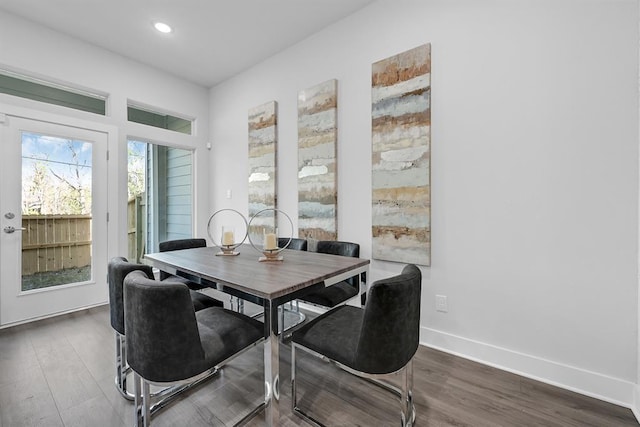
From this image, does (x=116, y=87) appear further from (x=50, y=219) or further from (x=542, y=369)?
(x=542, y=369)

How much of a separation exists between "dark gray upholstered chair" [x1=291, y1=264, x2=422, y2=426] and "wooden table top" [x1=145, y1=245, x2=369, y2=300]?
1.01ft

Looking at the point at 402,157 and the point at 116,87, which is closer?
the point at 402,157

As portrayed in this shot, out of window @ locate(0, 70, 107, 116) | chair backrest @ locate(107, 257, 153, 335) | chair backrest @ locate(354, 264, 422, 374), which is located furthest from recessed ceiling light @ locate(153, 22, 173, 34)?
chair backrest @ locate(354, 264, 422, 374)

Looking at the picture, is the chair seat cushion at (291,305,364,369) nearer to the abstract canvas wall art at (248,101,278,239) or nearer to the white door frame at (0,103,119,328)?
the abstract canvas wall art at (248,101,278,239)

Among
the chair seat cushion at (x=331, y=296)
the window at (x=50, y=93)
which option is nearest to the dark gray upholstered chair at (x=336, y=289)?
the chair seat cushion at (x=331, y=296)

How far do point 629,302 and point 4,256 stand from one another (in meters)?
4.89

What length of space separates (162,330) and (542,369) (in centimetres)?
227

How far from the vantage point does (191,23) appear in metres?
2.91

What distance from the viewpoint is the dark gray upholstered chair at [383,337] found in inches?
45.8

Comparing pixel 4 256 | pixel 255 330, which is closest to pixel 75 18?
pixel 4 256

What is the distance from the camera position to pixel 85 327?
8.93ft

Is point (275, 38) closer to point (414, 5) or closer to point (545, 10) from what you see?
point (414, 5)

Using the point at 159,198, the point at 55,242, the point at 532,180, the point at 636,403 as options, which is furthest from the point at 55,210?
the point at 636,403

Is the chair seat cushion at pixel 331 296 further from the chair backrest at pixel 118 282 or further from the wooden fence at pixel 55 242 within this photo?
the wooden fence at pixel 55 242
